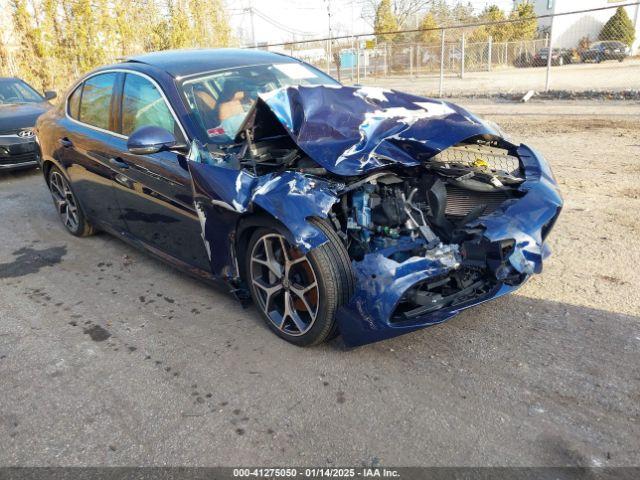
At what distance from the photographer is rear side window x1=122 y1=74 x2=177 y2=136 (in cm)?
378

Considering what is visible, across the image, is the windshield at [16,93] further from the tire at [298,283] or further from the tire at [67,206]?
the tire at [298,283]

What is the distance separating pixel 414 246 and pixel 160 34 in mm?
19550

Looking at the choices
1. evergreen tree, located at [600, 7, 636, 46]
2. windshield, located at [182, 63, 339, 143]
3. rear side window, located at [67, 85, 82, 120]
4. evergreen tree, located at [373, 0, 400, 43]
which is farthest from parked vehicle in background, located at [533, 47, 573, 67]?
rear side window, located at [67, 85, 82, 120]

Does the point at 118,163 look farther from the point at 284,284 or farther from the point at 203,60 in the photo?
the point at 284,284

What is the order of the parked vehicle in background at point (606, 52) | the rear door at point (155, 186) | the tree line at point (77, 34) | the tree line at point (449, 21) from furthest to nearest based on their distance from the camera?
1. the tree line at point (449, 21)
2. the parked vehicle in background at point (606, 52)
3. the tree line at point (77, 34)
4. the rear door at point (155, 186)

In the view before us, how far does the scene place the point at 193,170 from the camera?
11.0 feet

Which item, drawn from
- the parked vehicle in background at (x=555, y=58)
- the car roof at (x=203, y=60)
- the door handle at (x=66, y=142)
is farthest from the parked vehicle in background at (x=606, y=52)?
the door handle at (x=66, y=142)

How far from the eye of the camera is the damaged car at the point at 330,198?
9.53ft

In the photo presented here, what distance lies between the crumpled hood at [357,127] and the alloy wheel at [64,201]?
291 cm

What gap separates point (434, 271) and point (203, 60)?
2.61m

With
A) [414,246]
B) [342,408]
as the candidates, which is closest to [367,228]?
[414,246]

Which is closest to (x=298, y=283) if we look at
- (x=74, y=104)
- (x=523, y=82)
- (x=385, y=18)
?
(x=74, y=104)

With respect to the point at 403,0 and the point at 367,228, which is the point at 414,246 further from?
the point at 403,0

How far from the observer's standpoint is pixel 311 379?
9.70 ft
